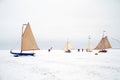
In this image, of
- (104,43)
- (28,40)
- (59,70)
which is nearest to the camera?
(59,70)

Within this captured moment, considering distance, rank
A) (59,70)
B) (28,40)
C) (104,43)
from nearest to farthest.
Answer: (59,70) → (28,40) → (104,43)

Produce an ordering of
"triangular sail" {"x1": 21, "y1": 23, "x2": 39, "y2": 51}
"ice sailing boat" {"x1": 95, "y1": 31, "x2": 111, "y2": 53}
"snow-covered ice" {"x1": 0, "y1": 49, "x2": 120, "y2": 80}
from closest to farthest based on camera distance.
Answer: "snow-covered ice" {"x1": 0, "y1": 49, "x2": 120, "y2": 80} < "triangular sail" {"x1": 21, "y1": 23, "x2": 39, "y2": 51} < "ice sailing boat" {"x1": 95, "y1": 31, "x2": 111, "y2": 53}

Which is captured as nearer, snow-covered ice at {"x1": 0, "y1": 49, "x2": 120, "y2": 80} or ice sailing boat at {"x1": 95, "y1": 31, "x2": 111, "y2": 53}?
snow-covered ice at {"x1": 0, "y1": 49, "x2": 120, "y2": 80}

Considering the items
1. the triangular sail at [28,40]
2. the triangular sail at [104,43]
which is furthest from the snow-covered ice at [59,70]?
the triangular sail at [104,43]

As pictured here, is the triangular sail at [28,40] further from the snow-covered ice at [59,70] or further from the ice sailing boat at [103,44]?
the ice sailing boat at [103,44]

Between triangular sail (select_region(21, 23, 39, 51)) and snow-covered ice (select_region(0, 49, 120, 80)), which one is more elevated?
triangular sail (select_region(21, 23, 39, 51))

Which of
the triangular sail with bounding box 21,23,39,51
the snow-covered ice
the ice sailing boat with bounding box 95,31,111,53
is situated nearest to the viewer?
the snow-covered ice

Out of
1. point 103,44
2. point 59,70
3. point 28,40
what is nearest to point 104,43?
point 103,44

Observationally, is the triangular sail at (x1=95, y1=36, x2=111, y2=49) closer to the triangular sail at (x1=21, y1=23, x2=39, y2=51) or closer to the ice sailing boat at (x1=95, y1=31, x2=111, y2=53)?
the ice sailing boat at (x1=95, y1=31, x2=111, y2=53)

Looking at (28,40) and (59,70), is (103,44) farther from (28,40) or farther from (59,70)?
(59,70)

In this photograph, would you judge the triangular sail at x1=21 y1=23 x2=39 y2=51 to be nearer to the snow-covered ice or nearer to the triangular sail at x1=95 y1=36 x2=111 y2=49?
the snow-covered ice

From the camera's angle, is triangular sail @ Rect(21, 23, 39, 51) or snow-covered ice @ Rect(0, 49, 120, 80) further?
triangular sail @ Rect(21, 23, 39, 51)

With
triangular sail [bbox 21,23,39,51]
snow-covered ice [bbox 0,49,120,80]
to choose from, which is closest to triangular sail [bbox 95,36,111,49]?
triangular sail [bbox 21,23,39,51]

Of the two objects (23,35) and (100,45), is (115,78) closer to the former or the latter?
(23,35)
